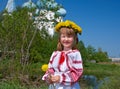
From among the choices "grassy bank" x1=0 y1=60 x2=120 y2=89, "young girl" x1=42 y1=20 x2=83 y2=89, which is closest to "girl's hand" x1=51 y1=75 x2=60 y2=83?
"young girl" x1=42 y1=20 x2=83 y2=89

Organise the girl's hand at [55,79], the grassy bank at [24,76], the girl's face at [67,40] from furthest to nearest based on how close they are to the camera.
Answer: the grassy bank at [24,76] → the girl's face at [67,40] → the girl's hand at [55,79]

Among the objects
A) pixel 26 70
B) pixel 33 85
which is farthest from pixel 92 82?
pixel 26 70

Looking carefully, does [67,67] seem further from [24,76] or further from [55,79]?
[24,76]

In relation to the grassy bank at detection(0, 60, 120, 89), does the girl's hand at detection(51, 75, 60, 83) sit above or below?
above

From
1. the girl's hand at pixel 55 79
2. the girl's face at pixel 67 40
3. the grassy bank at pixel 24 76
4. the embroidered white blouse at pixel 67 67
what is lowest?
the grassy bank at pixel 24 76

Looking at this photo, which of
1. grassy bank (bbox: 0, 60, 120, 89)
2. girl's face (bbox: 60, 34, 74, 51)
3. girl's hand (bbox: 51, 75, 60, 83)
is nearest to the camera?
girl's hand (bbox: 51, 75, 60, 83)

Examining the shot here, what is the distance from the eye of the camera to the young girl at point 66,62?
12.2 feet

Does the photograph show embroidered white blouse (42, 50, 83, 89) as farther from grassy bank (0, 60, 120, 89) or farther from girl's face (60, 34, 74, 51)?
grassy bank (0, 60, 120, 89)

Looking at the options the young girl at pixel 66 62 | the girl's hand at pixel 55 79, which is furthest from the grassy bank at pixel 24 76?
the girl's hand at pixel 55 79

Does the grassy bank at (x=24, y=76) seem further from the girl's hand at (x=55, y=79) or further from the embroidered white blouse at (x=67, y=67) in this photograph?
the girl's hand at (x=55, y=79)

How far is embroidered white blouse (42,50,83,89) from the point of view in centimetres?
372

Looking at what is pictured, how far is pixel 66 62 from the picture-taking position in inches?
148

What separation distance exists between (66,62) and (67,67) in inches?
2.0

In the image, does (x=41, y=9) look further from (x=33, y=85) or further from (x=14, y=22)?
(x=33, y=85)
